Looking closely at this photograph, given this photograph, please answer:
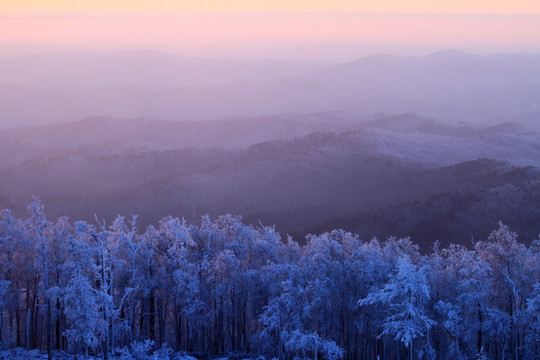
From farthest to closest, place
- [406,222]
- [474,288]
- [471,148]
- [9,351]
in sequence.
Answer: [471,148] → [406,222] → [474,288] → [9,351]

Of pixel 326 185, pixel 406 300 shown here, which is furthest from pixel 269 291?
pixel 326 185

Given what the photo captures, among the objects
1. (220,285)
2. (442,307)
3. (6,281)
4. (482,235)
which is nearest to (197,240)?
(220,285)

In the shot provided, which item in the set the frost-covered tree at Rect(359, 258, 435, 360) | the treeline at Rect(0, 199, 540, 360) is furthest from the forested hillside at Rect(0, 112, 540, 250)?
the frost-covered tree at Rect(359, 258, 435, 360)

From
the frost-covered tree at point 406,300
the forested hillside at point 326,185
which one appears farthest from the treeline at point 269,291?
the forested hillside at point 326,185

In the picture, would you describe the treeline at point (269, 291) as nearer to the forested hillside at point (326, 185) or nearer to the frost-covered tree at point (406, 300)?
the frost-covered tree at point (406, 300)

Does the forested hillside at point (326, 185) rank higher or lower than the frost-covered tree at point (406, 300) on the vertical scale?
lower

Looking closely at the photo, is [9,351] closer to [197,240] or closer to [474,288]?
[197,240]

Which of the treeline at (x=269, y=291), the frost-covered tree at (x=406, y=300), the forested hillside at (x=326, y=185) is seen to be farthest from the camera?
the forested hillside at (x=326, y=185)

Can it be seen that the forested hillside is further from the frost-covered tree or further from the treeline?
the frost-covered tree
